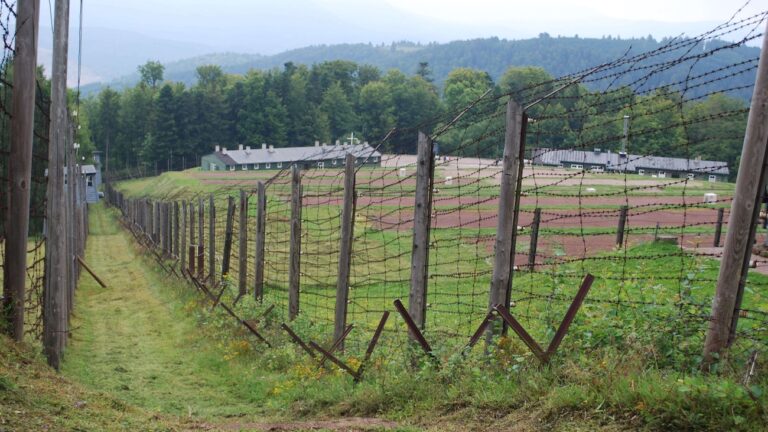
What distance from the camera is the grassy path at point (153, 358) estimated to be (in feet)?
28.1

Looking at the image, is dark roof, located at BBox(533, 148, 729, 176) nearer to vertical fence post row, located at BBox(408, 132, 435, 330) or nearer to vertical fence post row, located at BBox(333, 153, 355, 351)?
vertical fence post row, located at BBox(408, 132, 435, 330)

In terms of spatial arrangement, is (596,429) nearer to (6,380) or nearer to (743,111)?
(743,111)

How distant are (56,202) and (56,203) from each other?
0.04ft

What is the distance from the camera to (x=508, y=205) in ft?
21.5

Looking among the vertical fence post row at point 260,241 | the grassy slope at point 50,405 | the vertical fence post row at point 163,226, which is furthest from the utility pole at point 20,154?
the vertical fence post row at point 163,226

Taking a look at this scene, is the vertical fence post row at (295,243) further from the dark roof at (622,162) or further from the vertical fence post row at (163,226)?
the vertical fence post row at (163,226)

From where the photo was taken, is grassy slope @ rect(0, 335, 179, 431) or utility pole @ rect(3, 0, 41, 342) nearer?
grassy slope @ rect(0, 335, 179, 431)

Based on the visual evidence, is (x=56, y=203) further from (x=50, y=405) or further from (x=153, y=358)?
(x=50, y=405)

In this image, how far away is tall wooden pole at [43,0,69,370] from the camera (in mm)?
8953

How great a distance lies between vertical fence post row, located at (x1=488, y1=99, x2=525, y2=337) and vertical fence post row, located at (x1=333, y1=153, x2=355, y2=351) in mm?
2677

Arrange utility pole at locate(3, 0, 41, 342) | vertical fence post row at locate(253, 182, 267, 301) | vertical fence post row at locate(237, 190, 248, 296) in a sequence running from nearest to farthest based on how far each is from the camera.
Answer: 1. utility pole at locate(3, 0, 41, 342)
2. vertical fence post row at locate(253, 182, 267, 301)
3. vertical fence post row at locate(237, 190, 248, 296)

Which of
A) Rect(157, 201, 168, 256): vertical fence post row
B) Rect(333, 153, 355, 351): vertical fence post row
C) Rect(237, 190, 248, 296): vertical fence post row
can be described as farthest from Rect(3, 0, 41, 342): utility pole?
Rect(157, 201, 168, 256): vertical fence post row

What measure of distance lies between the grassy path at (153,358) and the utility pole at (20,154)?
1.66 meters

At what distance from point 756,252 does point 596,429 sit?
822 centimetres
